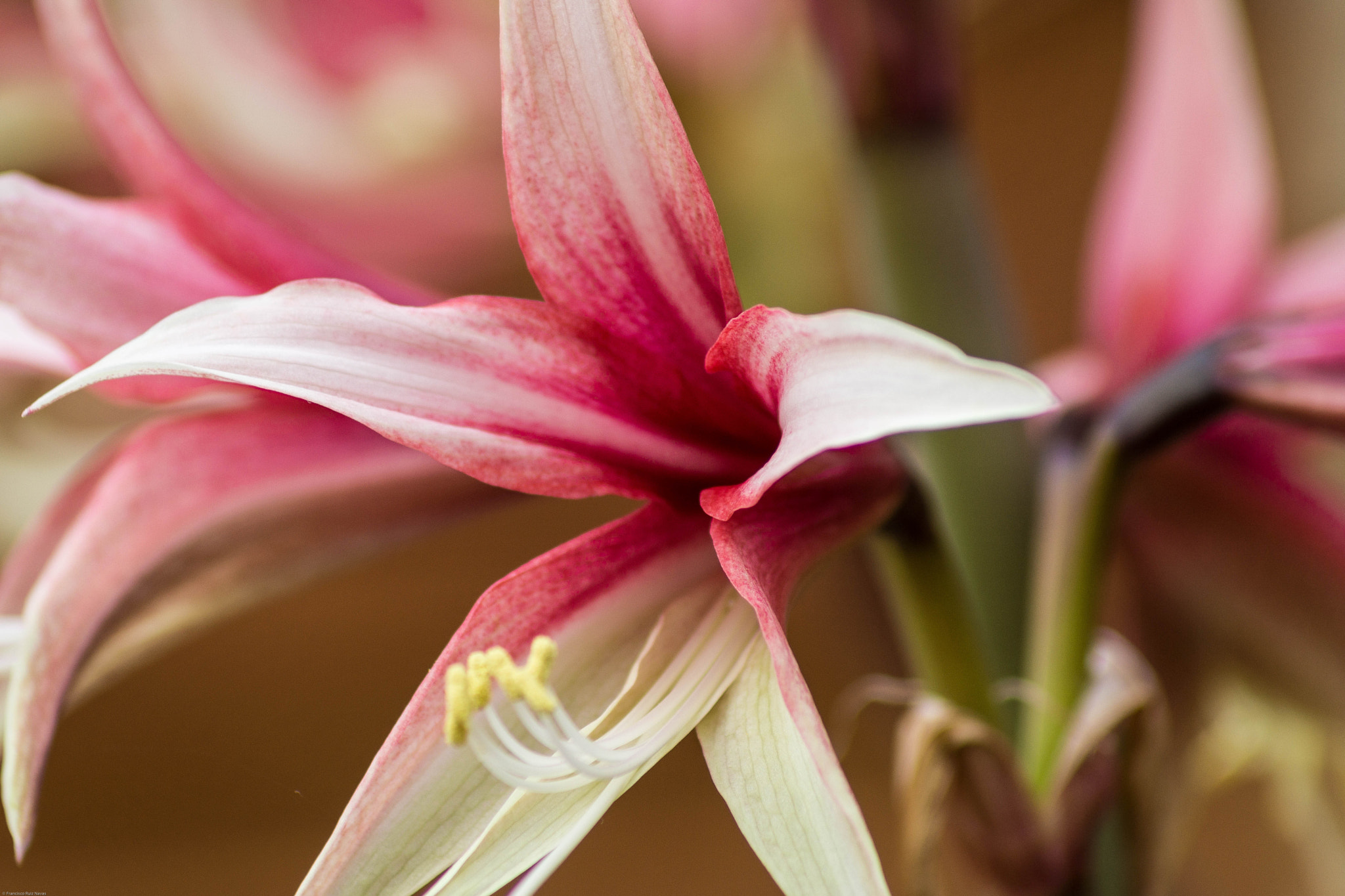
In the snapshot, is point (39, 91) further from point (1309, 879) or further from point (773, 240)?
point (1309, 879)

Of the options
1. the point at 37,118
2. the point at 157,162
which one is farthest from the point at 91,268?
the point at 37,118

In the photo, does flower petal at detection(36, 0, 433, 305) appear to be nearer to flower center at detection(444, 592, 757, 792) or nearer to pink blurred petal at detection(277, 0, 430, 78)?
flower center at detection(444, 592, 757, 792)

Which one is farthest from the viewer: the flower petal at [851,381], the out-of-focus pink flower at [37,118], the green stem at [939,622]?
the out-of-focus pink flower at [37,118]

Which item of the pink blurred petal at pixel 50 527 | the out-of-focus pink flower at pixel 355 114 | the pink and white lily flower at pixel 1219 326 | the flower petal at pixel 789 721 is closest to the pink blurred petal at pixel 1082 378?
the pink and white lily flower at pixel 1219 326

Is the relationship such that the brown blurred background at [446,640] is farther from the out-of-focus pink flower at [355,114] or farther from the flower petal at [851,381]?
the out-of-focus pink flower at [355,114]

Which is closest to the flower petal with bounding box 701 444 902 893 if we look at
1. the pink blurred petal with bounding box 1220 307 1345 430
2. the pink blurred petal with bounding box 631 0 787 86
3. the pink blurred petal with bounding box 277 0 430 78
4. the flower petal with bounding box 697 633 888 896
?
the flower petal with bounding box 697 633 888 896
